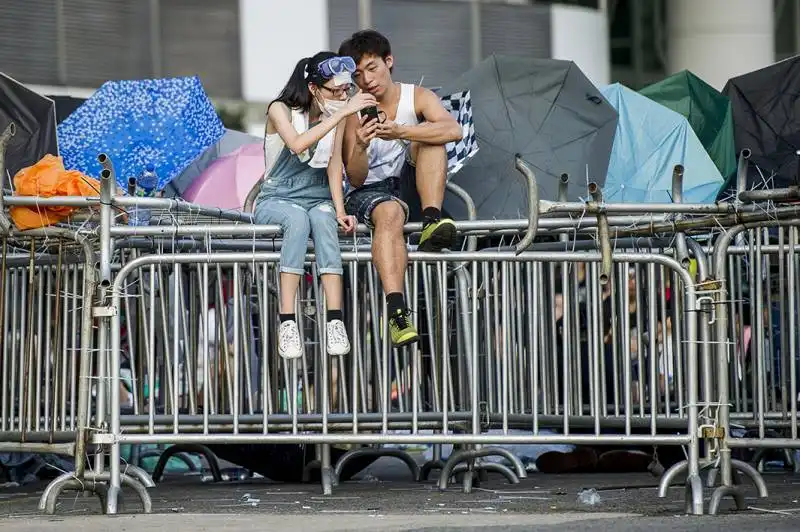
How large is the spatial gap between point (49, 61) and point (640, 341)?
29.7 feet

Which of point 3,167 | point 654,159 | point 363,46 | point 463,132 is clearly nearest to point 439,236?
point 363,46

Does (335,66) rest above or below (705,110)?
below

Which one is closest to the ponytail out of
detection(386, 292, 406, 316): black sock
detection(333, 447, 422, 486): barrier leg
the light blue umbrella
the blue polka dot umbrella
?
detection(386, 292, 406, 316): black sock

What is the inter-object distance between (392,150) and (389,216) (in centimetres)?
101

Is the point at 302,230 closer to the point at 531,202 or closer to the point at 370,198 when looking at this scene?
the point at 370,198

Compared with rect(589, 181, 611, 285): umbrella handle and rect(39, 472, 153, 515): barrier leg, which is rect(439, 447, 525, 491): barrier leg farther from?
rect(39, 472, 153, 515): barrier leg

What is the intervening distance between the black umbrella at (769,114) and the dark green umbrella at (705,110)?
117mm

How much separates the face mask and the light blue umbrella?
10.4 feet

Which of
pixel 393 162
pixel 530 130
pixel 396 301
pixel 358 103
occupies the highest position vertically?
pixel 530 130

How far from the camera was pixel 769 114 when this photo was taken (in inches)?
487

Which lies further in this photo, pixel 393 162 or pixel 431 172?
pixel 393 162

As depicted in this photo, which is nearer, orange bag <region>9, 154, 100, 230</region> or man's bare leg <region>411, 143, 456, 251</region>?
man's bare leg <region>411, 143, 456, 251</region>

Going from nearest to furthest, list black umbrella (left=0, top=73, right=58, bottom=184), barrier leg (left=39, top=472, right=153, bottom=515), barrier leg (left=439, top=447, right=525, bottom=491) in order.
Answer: barrier leg (left=39, top=472, right=153, bottom=515) < barrier leg (left=439, top=447, right=525, bottom=491) < black umbrella (left=0, top=73, right=58, bottom=184)

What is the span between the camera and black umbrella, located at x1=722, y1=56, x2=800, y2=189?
39.4 feet
